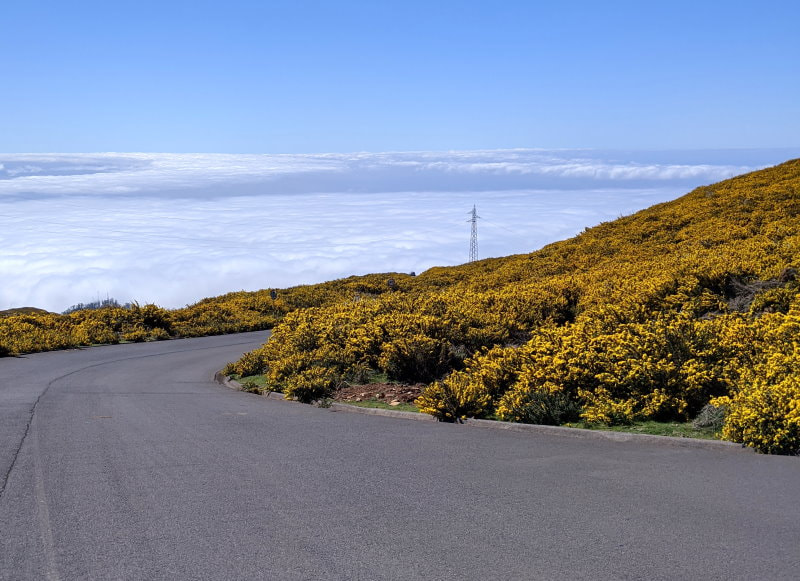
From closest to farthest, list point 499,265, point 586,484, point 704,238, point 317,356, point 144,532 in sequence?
point 144,532 < point 586,484 < point 317,356 < point 704,238 < point 499,265

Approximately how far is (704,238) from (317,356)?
1542 centimetres

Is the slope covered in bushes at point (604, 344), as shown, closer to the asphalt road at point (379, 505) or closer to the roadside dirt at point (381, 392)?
the roadside dirt at point (381, 392)

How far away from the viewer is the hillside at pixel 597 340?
9.77m

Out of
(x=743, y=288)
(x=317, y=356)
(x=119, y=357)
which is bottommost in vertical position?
(x=119, y=357)

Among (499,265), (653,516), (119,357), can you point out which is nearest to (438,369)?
(653,516)

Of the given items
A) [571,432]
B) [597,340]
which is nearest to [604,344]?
[597,340]

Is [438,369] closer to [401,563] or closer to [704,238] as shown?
[401,563]

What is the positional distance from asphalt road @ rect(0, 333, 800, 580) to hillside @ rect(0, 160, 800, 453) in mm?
934

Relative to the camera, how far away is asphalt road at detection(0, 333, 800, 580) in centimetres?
493

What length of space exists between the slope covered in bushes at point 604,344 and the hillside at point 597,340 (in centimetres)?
3

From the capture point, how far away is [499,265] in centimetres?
3578

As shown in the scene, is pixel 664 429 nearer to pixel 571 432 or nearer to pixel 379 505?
pixel 571 432

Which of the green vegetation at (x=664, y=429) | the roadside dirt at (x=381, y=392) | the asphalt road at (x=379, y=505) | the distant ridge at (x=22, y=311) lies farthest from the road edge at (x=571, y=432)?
the distant ridge at (x=22, y=311)

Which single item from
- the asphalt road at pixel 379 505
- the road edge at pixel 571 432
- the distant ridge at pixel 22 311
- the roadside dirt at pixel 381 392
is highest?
the asphalt road at pixel 379 505
